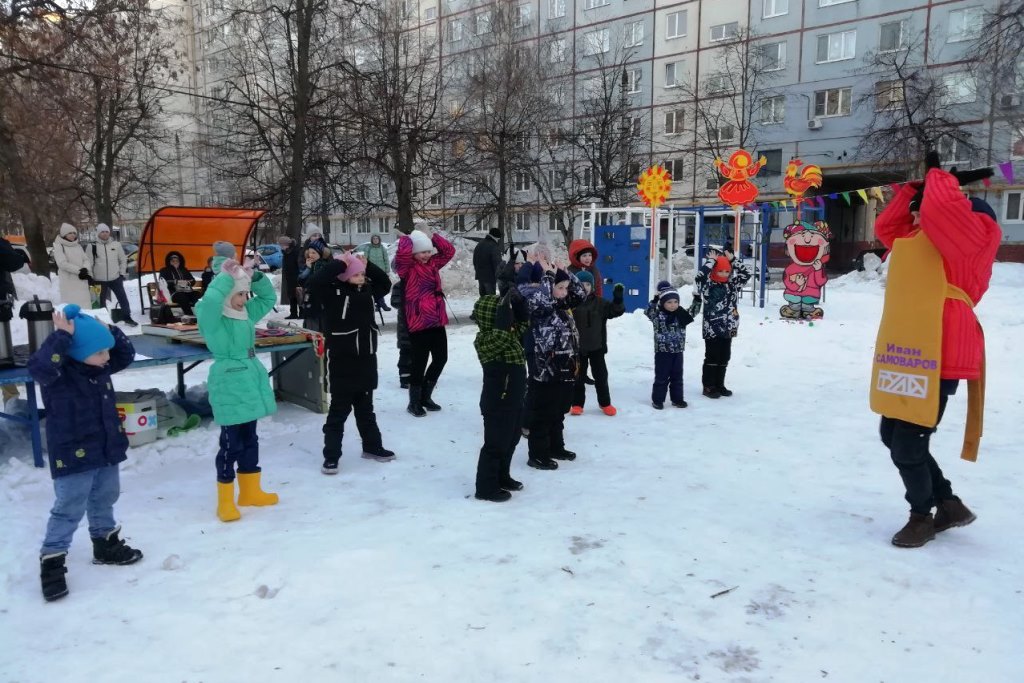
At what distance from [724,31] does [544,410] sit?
1242 inches

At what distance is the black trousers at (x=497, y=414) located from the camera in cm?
453

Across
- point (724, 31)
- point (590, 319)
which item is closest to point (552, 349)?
point (590, 319)

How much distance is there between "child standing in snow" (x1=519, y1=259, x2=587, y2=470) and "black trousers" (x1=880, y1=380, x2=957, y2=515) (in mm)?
2091

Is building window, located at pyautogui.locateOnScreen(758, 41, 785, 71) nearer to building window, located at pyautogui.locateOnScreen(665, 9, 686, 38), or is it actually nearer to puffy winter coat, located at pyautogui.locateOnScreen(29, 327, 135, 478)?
→ building window, located at pyautogui.locateOnScreen(665, 9, 686, 38)

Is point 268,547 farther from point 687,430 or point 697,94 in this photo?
point 697,94

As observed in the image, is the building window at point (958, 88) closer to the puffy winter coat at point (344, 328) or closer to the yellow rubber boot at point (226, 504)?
the puffy winter coat at point (344, 328)

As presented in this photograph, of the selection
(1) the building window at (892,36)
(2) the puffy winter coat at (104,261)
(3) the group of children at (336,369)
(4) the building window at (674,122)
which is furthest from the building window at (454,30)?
(3) the group of children at (336,369)

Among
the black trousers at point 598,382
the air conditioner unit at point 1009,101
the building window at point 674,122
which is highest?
the building window at point 674,122

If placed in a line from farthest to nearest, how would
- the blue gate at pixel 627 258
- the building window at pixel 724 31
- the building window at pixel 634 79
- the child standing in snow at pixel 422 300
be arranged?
the building window at pixel 634 79 < the building window at pixel 724 31 < the blue gate at pixel 627 258 < the child standing in snow at pixel 422 300

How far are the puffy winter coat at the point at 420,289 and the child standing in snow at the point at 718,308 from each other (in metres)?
2.67

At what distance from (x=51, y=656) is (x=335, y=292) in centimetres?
284

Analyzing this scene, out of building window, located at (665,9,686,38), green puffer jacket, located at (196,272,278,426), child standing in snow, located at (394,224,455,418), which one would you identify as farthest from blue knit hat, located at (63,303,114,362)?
building window, located at (665,9,686,38)

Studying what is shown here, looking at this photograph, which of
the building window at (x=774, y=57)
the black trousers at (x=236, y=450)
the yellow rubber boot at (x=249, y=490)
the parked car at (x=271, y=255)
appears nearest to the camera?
the black trousers at (x=236, y=450)

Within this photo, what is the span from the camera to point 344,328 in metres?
5.18
